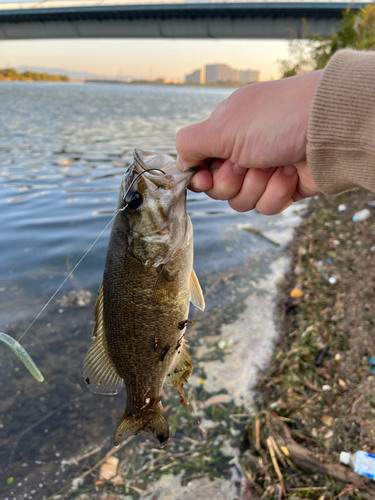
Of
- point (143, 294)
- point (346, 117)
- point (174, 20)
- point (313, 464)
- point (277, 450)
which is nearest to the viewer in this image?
point (346, 117)

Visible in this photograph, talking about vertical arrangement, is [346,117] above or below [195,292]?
above

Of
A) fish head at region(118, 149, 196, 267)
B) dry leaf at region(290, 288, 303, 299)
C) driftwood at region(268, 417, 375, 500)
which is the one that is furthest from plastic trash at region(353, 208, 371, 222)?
fish head at region(118, 149, 196, 267)

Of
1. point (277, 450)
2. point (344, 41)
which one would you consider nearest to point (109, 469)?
point (277, 450)

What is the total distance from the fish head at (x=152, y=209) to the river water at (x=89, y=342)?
6.35 feet

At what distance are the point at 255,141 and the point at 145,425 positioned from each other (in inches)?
72.4

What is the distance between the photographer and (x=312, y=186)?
7.86 ft

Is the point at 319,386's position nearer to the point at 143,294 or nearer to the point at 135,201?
the point at 143,294

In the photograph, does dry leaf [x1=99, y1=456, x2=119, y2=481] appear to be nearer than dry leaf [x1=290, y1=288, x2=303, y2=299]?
Yes

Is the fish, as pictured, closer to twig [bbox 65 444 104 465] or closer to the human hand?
the human hand

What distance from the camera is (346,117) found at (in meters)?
1.67

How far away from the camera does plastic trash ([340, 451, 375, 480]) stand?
2545 mm

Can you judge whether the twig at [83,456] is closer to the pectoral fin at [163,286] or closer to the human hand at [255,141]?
the pectoral fin at [163,286]

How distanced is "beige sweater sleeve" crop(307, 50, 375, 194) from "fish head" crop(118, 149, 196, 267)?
80 centimetres

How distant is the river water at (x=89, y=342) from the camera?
290cm
